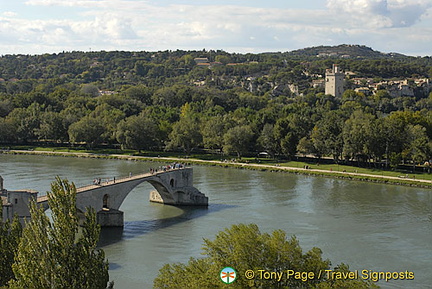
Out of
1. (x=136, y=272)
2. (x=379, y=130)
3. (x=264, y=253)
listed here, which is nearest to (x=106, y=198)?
(x=136, y=272)

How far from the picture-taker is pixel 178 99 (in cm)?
12519

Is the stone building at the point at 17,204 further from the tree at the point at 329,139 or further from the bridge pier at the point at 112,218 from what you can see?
the tree at the point at 329,139

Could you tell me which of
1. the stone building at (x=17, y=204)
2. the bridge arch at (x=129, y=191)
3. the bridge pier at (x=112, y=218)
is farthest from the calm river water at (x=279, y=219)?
the stone building at (x=17, y=204)

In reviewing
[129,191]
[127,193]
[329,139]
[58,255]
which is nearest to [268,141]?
[329,139]

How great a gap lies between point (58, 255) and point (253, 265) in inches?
271

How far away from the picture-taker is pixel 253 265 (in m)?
22.3

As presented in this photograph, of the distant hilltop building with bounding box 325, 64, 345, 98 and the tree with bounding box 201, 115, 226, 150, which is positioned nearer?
the tree with bounding box 201, 115, 226, 150

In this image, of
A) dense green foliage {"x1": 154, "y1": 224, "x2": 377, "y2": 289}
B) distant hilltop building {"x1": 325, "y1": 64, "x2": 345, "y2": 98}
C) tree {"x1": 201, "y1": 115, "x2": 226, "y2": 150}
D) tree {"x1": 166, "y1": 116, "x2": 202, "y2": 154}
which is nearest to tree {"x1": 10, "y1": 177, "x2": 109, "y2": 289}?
dense green foliage {"x1": 154, "y1": 224, "x2": 377, "y2": 289}

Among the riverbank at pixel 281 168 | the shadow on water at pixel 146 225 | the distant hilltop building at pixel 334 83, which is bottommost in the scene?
the shadow on water at pixel 146 225

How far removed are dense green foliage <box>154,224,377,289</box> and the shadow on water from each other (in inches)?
543

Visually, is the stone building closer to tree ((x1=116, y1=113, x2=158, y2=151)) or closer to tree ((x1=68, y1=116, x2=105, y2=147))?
tree ((x1=116, y1=113, x2=158, y2=151))

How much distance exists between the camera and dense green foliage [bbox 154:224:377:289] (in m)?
21.6

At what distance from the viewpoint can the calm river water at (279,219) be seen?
32.9 meters

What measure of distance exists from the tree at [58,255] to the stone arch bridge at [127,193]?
1119cm
